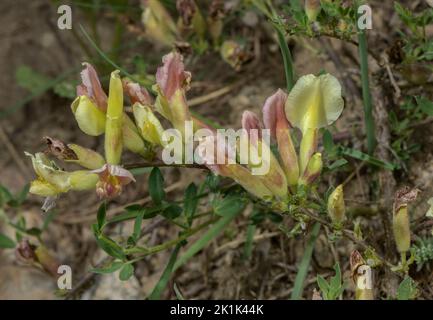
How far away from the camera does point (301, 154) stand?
1609 mm

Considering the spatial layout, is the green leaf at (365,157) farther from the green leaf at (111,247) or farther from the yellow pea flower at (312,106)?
the green leaf at (111,247)

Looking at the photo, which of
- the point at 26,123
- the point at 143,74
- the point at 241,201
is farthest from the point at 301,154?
the point at 26,123

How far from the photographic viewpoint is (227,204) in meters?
1.80

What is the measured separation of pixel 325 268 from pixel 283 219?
19cm

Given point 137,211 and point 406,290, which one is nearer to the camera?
point 406,290

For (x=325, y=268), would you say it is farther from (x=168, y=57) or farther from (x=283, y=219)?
(x=168, y=57)

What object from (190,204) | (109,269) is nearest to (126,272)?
(109,269)

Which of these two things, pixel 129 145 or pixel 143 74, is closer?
pixel 129 145

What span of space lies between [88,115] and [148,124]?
14cm

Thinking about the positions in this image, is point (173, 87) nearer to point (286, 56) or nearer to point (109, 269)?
point (286, 56)

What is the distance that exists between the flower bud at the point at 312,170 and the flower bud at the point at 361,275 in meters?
0.19

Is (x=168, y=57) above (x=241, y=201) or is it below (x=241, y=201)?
above

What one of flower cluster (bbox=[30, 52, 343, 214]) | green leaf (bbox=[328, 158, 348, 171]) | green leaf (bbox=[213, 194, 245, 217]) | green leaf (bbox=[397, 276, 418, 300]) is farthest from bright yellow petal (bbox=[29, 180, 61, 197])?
green leaf (bbox=[397, 276, 418, 300])

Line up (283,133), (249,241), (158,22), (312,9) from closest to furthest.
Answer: (283,133), (312,9), (249,241), (158,22)
